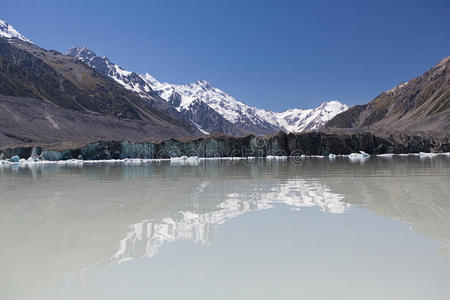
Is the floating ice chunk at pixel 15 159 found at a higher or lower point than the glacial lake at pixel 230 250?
higher

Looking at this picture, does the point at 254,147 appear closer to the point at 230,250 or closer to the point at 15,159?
the point at 15,159

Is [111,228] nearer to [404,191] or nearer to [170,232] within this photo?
[170,232]

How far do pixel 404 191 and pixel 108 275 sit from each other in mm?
12138

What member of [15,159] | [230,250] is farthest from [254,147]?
[230,250]

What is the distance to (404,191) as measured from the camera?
13.6 metres

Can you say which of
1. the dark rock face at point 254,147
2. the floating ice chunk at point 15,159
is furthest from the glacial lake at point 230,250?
the floating ice chunk at point 15,159

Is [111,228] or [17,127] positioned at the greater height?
[17,127]

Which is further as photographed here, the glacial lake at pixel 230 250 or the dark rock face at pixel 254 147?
the dark rock face at pixel 254 147

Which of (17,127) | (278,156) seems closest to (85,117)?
(17,127)

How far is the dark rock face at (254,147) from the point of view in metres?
71.5

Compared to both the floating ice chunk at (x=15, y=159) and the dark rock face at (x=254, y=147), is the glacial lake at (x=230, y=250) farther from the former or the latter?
the floating ice chunk at (x=15, y=159)

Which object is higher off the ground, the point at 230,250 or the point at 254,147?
the point at 254,147

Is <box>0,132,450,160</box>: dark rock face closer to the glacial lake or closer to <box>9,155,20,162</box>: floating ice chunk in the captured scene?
<box>9,155,20,162</box>: floating ice chunk

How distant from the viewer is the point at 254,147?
240 feet
